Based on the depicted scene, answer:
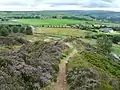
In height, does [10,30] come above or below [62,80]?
below

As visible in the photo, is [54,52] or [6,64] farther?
[54,52]

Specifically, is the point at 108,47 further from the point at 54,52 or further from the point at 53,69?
the point at 53,69

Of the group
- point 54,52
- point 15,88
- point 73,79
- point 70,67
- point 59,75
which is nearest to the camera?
point 15,88

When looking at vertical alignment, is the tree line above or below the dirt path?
below

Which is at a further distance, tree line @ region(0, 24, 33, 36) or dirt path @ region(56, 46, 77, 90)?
tree line @ region(0, 24, 33, 36)

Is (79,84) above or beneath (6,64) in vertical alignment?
beneath

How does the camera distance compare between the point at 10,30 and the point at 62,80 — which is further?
the point at 10,30

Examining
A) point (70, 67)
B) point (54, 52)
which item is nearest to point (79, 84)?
point (70, 67)

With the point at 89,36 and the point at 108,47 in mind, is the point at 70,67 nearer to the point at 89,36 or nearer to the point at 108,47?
the point at 108,47

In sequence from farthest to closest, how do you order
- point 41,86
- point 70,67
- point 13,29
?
point 13,29 → point 70,67 → point 41,86

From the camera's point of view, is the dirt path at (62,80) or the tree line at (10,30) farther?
the tree line at (10,30)

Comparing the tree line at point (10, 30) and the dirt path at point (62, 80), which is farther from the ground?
the dirt path at point (62, 80)
